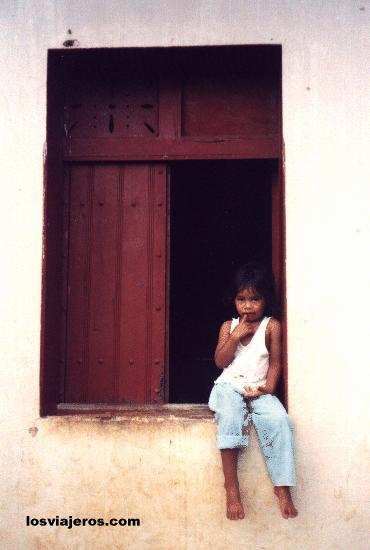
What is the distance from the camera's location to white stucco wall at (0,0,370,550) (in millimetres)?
3207

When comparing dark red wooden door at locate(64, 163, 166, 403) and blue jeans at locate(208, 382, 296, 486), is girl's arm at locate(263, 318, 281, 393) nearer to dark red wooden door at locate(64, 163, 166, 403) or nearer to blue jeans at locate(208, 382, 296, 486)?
blue jeans at locate(208, 382, 296, 486)

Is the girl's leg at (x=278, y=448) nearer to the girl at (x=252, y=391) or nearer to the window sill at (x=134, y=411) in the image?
the girl at (x=252, y=391)

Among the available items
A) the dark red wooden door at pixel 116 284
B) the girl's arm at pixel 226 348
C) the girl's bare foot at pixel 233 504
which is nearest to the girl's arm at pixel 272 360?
the girl's arm at pixel 226 348

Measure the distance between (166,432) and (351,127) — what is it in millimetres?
2041

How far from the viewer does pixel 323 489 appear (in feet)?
10.5

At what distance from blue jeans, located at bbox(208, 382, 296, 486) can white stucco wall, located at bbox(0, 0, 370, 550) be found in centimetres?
13

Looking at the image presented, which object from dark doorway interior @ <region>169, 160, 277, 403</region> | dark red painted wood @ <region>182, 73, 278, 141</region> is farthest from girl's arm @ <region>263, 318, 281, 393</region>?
dark doorway interior @ <region>169, 160, 277, 403</region>

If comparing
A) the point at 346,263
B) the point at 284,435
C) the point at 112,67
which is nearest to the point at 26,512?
the point at 284,435

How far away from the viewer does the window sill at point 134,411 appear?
3.30 metres

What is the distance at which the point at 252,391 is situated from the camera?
3217mm

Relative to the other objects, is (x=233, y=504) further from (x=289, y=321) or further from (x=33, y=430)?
(x=33, y=430)

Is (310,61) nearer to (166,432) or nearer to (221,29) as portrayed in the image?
(221,29)

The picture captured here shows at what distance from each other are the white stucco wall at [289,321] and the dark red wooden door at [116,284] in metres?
0.33

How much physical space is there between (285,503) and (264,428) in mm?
399
